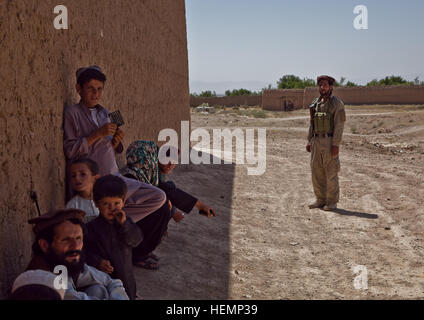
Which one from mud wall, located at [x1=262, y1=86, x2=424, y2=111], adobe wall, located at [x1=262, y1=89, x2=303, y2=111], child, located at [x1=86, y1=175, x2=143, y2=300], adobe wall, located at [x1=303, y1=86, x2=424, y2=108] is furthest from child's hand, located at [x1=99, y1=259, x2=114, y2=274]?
adobe wall, located at [x1=262, y1=89, x2=303, y2=111]

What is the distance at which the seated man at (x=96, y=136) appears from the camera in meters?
3.27

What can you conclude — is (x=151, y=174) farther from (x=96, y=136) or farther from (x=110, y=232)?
(x=110, y=232)

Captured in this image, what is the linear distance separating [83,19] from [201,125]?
1512cm

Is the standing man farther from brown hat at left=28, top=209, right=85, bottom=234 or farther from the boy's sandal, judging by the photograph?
brown hat at left=28, top=209, right=85, bottom=234

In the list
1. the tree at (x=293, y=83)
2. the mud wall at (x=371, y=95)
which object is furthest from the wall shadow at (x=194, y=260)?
the tree at (x=293, y=83)

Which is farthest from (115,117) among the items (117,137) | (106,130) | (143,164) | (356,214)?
(356,214)

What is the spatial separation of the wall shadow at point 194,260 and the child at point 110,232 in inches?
24.5

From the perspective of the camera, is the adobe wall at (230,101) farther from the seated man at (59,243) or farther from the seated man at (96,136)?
the seated man at (59,243)

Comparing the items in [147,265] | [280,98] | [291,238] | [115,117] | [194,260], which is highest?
[280,98]

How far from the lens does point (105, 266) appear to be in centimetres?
271

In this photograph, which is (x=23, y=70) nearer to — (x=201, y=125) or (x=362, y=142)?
(x=362, y=142)

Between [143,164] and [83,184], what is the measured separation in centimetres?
90

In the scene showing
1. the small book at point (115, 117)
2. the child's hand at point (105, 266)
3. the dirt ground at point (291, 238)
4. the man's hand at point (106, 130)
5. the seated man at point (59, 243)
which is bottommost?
the dirt ground at point (291, 238)
